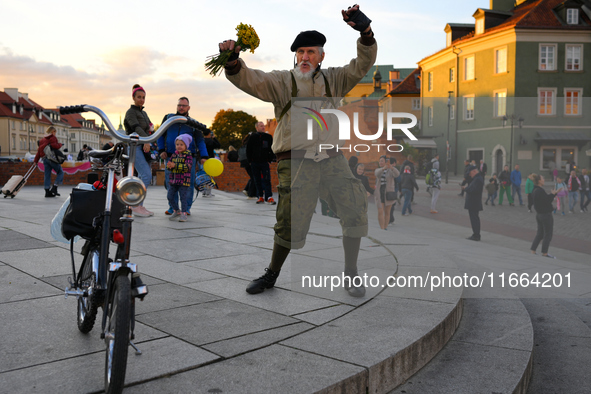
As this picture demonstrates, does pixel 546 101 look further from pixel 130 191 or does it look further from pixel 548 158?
pixel 130 191

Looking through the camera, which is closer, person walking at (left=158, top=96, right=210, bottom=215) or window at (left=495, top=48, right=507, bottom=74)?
window at (left=495, top=48, right=507, bottom=74)

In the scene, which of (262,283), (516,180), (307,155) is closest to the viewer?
(307,155)

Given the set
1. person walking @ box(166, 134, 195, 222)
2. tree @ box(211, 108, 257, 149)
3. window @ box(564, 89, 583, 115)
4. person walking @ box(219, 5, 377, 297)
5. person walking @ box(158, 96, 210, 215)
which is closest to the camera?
person walking @ box(219, 5, 377, 297)

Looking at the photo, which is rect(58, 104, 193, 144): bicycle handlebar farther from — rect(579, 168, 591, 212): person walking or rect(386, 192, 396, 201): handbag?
rect(579, 168, 591, 212): person walking

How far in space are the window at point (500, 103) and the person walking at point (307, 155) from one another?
1.56m

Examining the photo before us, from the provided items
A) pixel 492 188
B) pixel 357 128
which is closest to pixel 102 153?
pixel 357 128

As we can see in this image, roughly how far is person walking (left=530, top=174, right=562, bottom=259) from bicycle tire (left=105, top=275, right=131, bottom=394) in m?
4.39

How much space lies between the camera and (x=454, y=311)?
3.70 meters

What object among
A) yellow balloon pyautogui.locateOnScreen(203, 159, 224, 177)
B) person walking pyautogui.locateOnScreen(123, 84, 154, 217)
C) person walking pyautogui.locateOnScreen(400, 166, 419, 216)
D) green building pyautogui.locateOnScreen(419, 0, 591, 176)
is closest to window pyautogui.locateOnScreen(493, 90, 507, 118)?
green building pyautogui.locateOnScreen(419, 0, 591, 176)

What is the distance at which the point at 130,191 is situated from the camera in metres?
2.57

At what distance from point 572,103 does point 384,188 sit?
1912 mm

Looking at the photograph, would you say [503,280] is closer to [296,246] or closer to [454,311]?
[454,311]

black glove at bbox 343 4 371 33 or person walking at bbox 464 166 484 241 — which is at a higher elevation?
black glove at bbox 343 4 371 33

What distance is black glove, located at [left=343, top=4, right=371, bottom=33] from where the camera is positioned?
12.1ft
